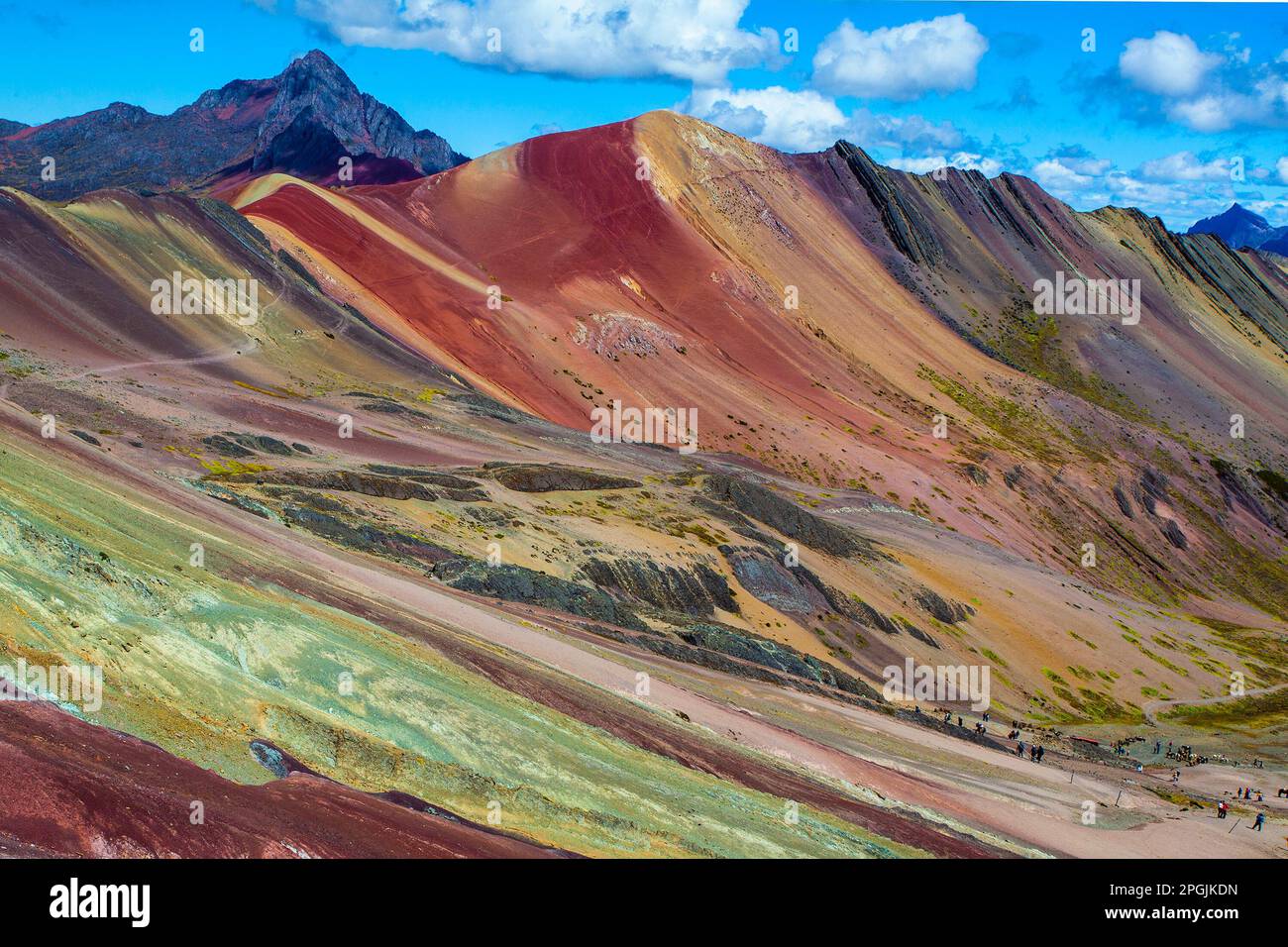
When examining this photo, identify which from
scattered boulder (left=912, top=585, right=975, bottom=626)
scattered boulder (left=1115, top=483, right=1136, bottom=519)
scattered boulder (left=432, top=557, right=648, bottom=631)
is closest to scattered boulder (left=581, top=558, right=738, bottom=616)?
scattered boulder (left=432, top=557, right=648, bottom=631)

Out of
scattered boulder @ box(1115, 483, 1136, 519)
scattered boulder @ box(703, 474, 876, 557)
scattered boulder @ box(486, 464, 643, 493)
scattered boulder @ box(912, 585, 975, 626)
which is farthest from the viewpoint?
scattered boulder @ box(1115, 483, 1136, 519)

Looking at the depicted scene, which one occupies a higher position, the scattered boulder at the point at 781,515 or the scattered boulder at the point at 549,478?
the scattered boulder at the point at 549,478

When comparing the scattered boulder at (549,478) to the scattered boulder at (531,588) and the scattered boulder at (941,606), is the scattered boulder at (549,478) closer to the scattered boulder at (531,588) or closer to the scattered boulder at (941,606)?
the scattered boulder at (531,588)

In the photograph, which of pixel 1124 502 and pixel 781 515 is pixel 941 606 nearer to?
pixel 781 515

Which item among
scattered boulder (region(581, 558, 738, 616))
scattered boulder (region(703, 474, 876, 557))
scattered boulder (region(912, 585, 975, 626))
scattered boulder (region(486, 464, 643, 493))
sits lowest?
scattered boulder (region(912, 585, 975, 626))

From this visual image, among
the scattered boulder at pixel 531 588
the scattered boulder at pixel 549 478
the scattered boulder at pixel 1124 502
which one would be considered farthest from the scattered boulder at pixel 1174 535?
the scattered boulder at pixel 531 588

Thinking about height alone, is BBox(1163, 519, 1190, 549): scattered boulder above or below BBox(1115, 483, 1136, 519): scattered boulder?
below

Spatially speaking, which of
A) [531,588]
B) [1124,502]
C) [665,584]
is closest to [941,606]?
[665,584]

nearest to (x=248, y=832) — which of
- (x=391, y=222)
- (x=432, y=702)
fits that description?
(x=432, y=702)

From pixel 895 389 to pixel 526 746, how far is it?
9336cm

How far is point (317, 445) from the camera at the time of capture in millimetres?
58906

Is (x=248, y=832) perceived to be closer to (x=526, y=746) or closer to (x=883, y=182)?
(x=526, y=746)

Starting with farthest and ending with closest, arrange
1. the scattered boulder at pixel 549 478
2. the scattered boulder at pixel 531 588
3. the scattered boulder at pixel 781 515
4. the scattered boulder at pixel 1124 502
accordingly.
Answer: the scattered boulder at pixel 1124 502
the scattered boulder at pixel 781 515
the scattered boulder at pixel 549 478
the scattered boulder at pixel 531 588

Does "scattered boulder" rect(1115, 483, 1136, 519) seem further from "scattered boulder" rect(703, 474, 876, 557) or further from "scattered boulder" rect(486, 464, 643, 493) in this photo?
"scattered boulder" rect(486, 464, 643, 493)
